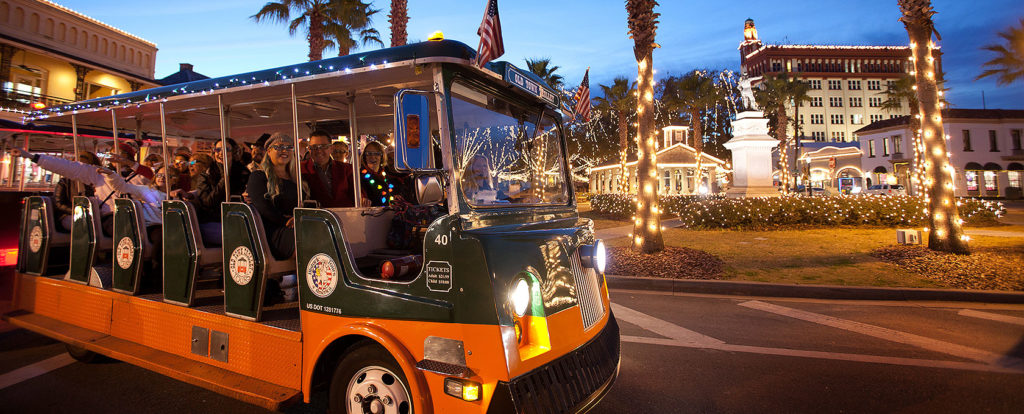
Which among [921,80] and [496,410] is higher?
[921,80]

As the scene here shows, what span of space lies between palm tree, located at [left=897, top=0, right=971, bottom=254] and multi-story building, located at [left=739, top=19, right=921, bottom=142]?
6919 centimetres

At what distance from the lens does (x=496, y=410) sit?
2.22 meters

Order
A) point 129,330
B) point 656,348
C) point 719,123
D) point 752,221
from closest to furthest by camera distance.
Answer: point 129,330 < point 656,348 < point 752,221 < point 719,123

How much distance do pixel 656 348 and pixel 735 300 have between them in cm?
289

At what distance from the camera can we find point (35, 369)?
4.18 meters

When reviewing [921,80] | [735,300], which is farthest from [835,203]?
[735,300]

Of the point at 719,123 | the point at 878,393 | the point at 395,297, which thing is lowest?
the point at 878,393

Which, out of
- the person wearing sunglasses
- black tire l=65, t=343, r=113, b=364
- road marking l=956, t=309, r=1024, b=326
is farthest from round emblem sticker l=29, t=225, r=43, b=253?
road marking l=956, t=309, r=1024, b=326

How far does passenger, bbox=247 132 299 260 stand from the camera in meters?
3.49

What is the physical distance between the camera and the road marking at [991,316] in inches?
215

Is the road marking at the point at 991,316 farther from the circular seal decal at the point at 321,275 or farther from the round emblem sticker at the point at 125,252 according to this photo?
the round emblem sticker at the point at 125,252

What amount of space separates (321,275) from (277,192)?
1.05 m

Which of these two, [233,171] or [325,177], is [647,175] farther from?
[233,171]

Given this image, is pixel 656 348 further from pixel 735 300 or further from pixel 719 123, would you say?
pixel 719 123
